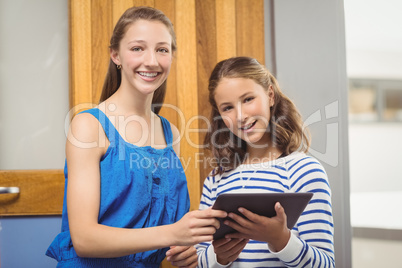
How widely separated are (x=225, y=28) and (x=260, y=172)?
706mm

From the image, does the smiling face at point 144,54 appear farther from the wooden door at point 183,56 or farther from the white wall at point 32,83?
the white wall at point 32,83

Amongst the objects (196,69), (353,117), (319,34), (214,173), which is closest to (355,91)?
(353,117)

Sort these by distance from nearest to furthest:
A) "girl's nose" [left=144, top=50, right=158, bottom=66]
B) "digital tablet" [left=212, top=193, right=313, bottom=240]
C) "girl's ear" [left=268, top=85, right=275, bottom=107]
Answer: "digital tablet" [left=212, top=193, right=313, bottom=240] < "girl's nose" [left=144, top=50, right=158, bottom=66] < "girl's ear" [left=268, top=85, right=275, bottom=107]

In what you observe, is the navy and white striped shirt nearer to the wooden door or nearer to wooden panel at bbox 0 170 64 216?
the wooden door

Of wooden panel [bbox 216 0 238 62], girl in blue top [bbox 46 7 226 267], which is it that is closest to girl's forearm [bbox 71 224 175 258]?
girl in blue top [bbox 46 7 226 267]

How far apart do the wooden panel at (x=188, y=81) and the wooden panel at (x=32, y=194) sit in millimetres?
481

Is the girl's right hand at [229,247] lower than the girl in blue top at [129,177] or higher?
lower

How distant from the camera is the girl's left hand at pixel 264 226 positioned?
92 cm

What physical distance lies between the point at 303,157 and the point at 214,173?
0.94 feet

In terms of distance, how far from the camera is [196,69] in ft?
5.17

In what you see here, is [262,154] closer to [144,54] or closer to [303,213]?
[303,213]

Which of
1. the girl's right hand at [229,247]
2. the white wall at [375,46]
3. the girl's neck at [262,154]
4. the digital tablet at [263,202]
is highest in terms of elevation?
the white wall at [375,46]

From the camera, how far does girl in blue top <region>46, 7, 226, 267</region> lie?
96 centimetres

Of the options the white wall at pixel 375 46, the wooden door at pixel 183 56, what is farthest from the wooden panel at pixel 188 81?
the white wall at pixel 375 46
